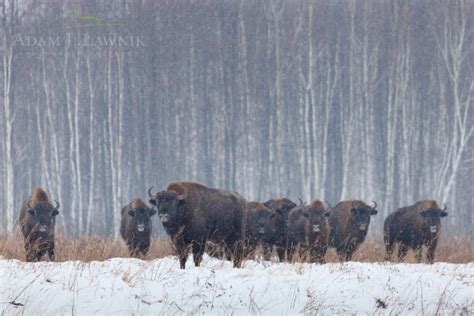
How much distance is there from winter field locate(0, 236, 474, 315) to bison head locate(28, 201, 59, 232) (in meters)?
2.33

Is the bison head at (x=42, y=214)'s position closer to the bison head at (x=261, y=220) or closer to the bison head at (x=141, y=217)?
the bison head at (x=141, y=217)

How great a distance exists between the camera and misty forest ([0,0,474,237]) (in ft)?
101

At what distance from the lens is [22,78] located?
34.1 m

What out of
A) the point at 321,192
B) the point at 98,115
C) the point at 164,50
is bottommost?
the point at 321,192

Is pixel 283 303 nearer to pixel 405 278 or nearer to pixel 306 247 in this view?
pixel 405 278

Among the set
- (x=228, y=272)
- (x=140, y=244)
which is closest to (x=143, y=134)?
(x=140, y=244)

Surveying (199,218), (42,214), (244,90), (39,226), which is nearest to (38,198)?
(42,214)

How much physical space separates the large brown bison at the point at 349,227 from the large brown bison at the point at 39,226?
18.3 feet

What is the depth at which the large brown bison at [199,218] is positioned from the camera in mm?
13148

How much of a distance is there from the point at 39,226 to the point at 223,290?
531 centimetres

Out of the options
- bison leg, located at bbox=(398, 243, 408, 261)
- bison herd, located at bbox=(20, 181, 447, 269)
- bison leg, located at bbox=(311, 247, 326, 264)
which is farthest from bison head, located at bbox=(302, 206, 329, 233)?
bison leg, located at bbox=(398, 243, 408, 261)

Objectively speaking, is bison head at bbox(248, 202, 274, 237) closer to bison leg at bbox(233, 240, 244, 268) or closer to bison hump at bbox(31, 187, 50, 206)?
bison leg at bbox(233, 240, 244, 268)

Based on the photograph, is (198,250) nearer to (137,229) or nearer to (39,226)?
(39,226)

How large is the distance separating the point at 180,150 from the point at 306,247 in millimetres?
17885
